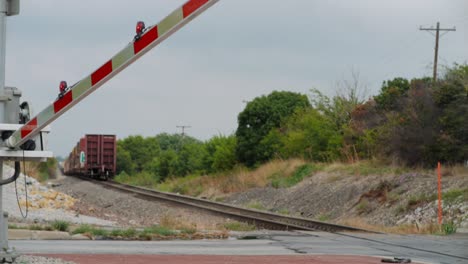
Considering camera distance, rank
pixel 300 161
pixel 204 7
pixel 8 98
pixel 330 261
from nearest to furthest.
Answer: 1. pixel 204 7
2. pixel 8 98
3. pixel 330 261
4. pixel 300 161

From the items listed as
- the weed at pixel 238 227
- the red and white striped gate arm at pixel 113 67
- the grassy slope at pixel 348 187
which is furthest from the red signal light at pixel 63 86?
the grassy slope at pixel 348 187

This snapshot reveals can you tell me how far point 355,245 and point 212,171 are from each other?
48.4m

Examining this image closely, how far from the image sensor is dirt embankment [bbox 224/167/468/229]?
963 inches

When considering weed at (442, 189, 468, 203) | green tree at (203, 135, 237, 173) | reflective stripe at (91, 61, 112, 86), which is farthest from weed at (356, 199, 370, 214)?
green tree at (203, 135, 237, 173)

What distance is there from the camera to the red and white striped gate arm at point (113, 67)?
8008 mm

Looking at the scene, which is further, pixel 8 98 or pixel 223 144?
pixel 223 144

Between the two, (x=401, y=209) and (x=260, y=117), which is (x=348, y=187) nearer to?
(x=401, y=209)

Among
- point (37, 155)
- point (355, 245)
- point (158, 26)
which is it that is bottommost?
point (355, 245)

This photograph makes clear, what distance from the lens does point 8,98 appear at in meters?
9.05

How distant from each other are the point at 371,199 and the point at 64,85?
21509 mm

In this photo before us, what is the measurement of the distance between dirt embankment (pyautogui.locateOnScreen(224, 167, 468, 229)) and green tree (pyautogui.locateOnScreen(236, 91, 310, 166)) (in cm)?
1837

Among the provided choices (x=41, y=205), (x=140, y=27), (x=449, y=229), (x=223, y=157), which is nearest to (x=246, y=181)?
(x=223, y=157)

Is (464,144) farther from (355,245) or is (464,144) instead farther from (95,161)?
(95,161)

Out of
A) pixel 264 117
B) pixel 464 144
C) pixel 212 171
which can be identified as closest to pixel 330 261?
pixel 464 144
